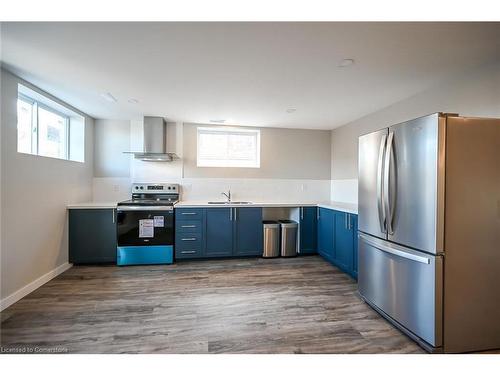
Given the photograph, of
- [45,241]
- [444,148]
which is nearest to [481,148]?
[444,148]

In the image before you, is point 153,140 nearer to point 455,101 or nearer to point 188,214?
point 188,214

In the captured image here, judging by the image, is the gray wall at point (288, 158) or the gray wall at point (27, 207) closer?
the gray wall at point (27, 207)

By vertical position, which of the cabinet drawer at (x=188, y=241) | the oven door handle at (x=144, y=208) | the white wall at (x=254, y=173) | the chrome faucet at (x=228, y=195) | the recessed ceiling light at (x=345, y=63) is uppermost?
the recessed ceiling light at (x=345, y=63)

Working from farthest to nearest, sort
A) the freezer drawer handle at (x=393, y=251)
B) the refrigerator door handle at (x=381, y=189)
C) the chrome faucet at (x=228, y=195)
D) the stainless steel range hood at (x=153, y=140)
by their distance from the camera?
1. the chrome faucet at (x=228, y=195)
2. the stainless steel range hood at (x=153, y=140)
3. the refrigerator door handle at (x=381, y=189)
4. the freezer drawer handle at (x=393, y=251)

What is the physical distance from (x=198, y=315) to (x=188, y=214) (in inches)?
66.9

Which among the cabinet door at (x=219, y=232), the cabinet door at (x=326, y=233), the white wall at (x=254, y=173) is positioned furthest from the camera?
the white wall at (x=254, y=173)

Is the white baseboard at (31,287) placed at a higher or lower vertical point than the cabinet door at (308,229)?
lower

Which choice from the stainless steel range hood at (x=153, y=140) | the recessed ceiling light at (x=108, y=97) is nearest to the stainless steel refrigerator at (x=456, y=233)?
the recessed ceiling light at (x=108, y=97)

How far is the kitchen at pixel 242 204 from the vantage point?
5.49 ft

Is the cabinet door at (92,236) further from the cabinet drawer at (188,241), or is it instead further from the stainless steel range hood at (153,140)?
the stainless steel range hood at (153,140)

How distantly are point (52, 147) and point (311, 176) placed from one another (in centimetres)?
423

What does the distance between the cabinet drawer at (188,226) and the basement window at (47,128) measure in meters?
1.86
